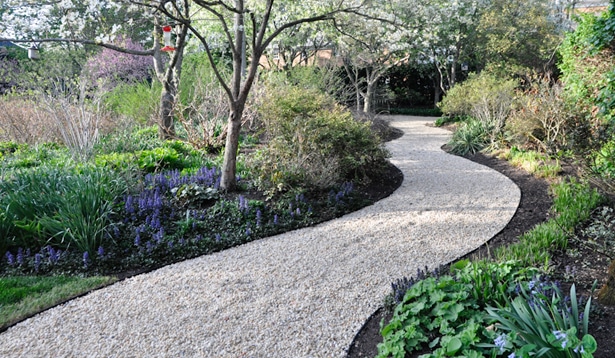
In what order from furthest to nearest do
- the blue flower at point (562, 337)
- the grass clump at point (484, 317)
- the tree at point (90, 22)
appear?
1. the tree at point (90, 22)
2. the grass clump at point (484, 317)
3. the blue flower at point (562, 337)

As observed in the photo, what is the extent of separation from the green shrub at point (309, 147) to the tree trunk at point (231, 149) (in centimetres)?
38

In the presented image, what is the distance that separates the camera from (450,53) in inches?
698

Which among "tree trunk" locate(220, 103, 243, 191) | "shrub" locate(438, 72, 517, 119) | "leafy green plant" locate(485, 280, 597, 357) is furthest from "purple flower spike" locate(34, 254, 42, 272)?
"shrub" locate(438, 72, 517, 119)

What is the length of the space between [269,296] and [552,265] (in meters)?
2.23

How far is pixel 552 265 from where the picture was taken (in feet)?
11.7

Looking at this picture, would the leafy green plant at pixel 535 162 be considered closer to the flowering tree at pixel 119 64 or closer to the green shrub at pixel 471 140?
the green shrub at pixel 471 140

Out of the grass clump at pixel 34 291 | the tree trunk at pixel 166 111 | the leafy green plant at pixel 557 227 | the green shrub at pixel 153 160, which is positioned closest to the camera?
the grass clump at pixel 34 291

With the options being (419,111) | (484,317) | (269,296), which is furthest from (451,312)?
(419,111)

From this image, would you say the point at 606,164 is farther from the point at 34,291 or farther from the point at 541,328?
the point at 34,291

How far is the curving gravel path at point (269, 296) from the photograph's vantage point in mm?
2838

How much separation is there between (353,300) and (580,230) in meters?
2.62

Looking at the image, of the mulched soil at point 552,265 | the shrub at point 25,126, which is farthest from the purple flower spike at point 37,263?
the shrub at point 25,126

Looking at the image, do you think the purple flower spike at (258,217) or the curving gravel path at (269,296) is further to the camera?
the purple flower spike at (258,217)

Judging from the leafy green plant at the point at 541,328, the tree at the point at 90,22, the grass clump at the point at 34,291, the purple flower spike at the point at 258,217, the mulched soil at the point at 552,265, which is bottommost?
the mulched soil at the point at 552,265
